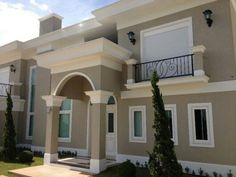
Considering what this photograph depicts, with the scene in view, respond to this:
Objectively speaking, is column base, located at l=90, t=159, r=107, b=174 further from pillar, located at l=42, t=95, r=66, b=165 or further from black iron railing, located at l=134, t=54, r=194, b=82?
A: black iron railing, located at l=134, t=54, r=194, b=82

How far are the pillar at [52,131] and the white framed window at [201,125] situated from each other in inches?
228

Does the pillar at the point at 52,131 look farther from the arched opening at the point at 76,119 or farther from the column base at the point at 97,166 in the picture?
the column base at the point at 97,166

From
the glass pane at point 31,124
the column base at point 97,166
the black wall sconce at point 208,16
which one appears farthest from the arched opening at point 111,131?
the glass pane at point 31,124

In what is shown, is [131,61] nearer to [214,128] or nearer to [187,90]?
[187,90]

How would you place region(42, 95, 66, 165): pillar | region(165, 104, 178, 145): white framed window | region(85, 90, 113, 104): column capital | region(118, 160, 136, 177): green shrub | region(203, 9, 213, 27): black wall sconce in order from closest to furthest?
region(118, 160, 136, 177): green shrub
region(203, 9, 213, 27): black wall sconce
region(165, 104, 178, 145): white framed window
region(85, 90, 113, 104): column capital
region(42, 95, 66, 165): pillar

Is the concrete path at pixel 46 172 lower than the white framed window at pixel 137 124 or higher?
lower

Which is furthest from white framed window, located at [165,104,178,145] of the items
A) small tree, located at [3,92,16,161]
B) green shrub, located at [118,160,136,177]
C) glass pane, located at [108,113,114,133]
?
small tree, located at [3,92,16,161]

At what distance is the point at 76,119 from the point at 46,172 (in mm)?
4135

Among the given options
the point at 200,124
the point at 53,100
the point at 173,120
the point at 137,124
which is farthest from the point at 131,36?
the point at 200,124

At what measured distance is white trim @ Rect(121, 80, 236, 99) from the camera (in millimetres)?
7938

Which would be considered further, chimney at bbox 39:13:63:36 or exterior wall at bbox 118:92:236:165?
chimney at bbox 39:13:63:36

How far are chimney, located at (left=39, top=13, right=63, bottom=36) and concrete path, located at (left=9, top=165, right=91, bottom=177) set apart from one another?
32.8ft

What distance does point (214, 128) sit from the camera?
26.1ft

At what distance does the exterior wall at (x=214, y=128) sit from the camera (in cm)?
769
